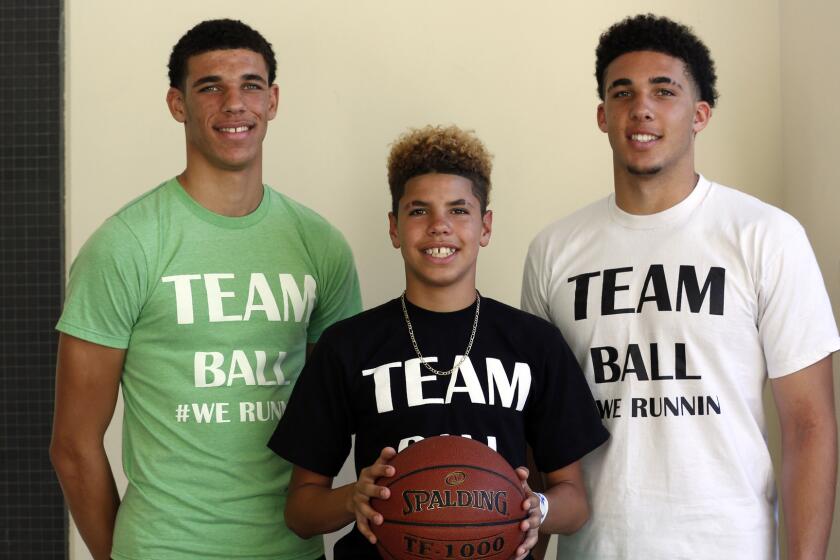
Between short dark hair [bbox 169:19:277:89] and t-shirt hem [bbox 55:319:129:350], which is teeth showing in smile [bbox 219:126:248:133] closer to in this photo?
short dark hair [bbox 169:19:277:89]

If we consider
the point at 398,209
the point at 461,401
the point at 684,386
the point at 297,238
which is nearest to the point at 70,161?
the point at 297,238

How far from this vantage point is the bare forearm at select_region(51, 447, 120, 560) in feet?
5.85

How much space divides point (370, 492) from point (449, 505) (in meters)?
0.13

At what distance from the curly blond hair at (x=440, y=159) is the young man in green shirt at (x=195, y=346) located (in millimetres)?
293

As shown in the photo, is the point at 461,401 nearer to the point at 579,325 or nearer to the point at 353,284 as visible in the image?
the point at 579,325

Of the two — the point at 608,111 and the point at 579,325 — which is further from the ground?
the point at 608,111

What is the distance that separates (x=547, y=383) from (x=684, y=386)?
0.83 feet

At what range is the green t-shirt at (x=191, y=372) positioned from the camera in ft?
5.58

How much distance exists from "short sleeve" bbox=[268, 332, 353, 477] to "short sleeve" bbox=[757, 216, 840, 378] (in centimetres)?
79

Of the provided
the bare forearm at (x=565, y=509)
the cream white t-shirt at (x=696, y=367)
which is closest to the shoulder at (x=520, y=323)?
the cream white t-shirt at (x=696, y=367)

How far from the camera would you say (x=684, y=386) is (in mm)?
1687

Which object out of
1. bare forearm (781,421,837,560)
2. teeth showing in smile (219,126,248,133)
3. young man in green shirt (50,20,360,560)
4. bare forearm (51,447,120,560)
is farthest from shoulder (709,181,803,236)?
bare forearm (51,447,120,560)

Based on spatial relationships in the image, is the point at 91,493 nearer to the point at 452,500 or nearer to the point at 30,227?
the point at 452,500

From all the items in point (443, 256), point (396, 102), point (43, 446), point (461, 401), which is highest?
point (396, 102)
